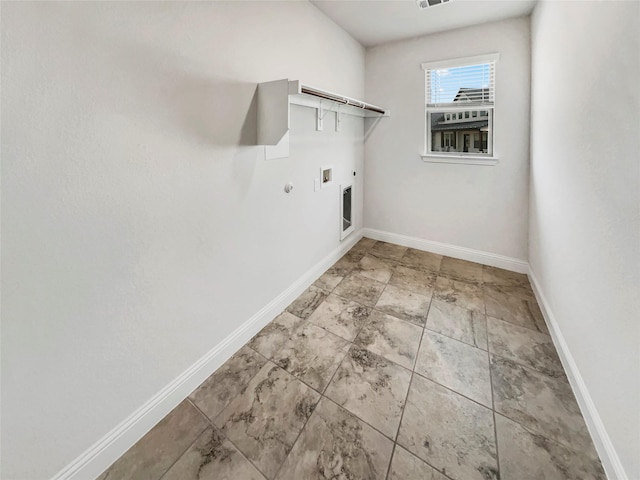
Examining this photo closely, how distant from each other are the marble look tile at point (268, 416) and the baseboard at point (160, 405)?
0.27 metres

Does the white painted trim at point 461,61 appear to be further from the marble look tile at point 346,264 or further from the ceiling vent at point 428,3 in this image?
the marble look tile at point 346,264

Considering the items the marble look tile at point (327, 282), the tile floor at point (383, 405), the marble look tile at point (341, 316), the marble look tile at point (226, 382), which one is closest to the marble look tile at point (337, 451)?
the tile floor at point (383, 405)

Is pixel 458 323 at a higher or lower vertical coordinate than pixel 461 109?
lower

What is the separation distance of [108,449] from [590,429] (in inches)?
86.7

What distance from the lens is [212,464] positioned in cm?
126

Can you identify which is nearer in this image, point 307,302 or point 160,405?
point 160,405

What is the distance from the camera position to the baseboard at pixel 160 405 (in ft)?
3.92

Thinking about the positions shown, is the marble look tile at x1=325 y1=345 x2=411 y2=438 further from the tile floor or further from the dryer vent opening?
the dryer vent opening

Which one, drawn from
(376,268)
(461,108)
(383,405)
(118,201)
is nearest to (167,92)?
(118,201)

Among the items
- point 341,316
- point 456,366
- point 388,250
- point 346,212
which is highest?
point 346,212

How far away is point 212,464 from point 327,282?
177 cm

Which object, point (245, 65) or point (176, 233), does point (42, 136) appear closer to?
point (176, 233)

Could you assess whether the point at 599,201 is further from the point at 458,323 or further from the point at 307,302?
the point at 307,302

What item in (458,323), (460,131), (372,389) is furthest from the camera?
(460,131)
